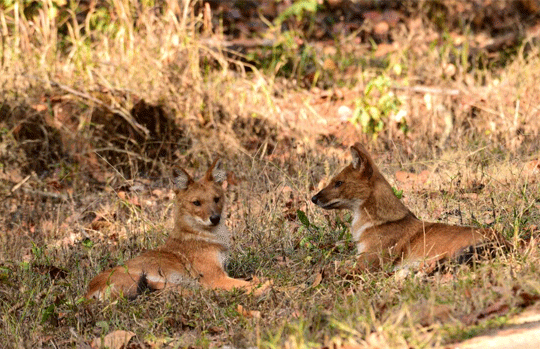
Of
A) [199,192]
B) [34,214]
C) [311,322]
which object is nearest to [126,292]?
[199,192]

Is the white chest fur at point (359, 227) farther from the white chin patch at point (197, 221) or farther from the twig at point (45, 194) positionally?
the twig at point (45, 194)

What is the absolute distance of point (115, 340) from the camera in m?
5.39

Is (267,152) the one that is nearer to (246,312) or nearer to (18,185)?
(18,185)

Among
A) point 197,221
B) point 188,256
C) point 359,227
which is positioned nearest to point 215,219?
point 197,221

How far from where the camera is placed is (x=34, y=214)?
9.01 metres

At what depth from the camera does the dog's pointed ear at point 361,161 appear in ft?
21.6

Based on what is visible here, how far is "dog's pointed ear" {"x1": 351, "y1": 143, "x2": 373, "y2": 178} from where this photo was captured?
658 cm

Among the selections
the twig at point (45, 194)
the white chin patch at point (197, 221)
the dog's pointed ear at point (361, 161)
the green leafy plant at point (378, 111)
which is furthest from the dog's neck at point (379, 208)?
A: the twig at point (45, 194)

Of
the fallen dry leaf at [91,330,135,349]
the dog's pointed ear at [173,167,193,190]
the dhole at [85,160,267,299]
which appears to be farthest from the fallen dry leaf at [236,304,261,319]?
the dog's pointed ear at [173,167,193,190]

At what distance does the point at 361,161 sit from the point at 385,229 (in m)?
0.59

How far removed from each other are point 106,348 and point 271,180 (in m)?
3.97

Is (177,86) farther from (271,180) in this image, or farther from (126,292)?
(126,292)

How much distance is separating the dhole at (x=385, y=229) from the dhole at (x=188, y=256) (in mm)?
899

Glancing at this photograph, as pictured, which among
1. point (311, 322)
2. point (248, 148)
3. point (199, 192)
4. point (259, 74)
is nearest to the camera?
point (311, 322)
